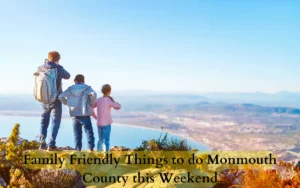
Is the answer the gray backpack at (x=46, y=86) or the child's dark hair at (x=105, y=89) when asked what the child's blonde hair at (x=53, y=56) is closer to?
the gray backpack at (x=46, y=86)

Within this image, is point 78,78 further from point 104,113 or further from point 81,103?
point 104,113

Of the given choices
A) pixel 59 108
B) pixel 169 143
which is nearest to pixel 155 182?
pixel 169 143

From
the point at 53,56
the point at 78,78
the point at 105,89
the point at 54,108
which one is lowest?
the point at 54,108

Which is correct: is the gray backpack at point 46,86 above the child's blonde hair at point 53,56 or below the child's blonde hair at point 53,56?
below

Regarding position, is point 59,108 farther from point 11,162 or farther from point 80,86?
point 11,162

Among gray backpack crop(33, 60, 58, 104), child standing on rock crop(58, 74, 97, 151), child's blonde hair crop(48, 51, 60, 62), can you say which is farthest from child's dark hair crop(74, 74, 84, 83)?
child's blonde hair crop(48, 51, 60, 62)

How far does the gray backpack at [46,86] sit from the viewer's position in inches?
354

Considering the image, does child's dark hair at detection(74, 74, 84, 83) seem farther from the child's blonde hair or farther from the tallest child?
the child's blonde hair

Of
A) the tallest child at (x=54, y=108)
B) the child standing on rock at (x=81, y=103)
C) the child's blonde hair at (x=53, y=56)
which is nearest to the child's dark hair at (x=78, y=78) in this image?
the child standing on rock at (x=81, y=103)

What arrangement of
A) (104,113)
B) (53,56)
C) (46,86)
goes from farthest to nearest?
(53,56) < (46,86) < (104,113)

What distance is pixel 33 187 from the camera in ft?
21.7

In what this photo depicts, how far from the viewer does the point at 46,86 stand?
8.98 m

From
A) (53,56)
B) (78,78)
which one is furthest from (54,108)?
(53,56)

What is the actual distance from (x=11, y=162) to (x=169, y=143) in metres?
3.48
